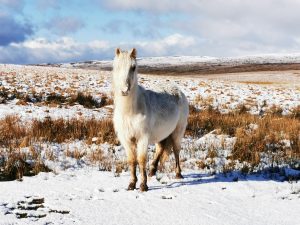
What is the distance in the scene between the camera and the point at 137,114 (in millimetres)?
6172

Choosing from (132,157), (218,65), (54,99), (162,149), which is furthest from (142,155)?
(218,65)

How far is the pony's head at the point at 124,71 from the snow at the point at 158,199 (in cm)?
162

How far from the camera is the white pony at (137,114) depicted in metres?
5.75

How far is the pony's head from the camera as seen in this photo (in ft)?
18.5

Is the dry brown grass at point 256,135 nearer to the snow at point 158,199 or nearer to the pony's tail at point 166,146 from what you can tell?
the snow at point 158,199

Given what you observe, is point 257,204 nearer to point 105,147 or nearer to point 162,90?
point 162,90

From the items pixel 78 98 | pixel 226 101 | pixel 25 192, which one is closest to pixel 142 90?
pixel 25 192

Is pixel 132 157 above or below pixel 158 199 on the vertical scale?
above

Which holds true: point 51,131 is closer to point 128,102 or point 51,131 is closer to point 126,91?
point 128,102

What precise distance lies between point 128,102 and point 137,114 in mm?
249

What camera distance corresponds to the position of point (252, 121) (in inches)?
506

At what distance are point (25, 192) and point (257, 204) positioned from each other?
3506 mm

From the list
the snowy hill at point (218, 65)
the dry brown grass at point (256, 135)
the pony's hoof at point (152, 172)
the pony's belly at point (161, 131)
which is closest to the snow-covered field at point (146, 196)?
the pony's hoof at point (152, 172)

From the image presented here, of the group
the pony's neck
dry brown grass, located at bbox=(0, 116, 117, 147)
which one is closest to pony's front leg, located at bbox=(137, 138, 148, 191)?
the pony's neck
